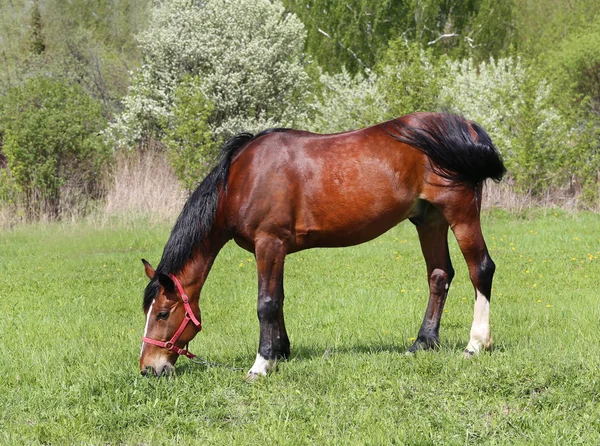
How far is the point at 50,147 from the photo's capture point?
1825cm

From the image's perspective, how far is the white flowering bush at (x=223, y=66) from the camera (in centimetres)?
2647

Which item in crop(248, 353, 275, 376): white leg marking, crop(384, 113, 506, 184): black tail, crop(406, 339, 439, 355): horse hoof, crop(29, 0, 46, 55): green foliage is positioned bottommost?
crop(248, 353, 275, 376): white leg marking

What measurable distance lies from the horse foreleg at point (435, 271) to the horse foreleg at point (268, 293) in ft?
4.41

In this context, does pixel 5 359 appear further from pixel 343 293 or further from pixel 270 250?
pixel 343 293

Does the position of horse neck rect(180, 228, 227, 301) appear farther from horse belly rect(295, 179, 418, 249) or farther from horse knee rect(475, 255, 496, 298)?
horse knee rect(475, 255, 496, 298)

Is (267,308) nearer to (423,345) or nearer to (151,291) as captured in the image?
(151,291)

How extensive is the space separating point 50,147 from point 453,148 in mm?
14608

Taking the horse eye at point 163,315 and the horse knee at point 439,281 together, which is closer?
the horse eye at point 163,315

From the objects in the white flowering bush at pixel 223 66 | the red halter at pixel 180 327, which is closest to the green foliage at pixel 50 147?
the white flowering bush at pixel 223 66

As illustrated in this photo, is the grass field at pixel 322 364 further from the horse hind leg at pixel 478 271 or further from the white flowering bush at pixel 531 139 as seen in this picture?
the white flowering bush at pixel 531 139

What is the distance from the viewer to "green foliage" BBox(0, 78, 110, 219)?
58.5ft

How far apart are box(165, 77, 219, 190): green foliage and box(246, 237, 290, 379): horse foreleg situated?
41.8ft

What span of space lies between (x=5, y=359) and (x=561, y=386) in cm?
457

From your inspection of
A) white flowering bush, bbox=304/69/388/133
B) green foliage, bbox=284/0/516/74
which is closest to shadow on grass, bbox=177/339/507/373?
white flowering bush, bbox=304/69/388/133
